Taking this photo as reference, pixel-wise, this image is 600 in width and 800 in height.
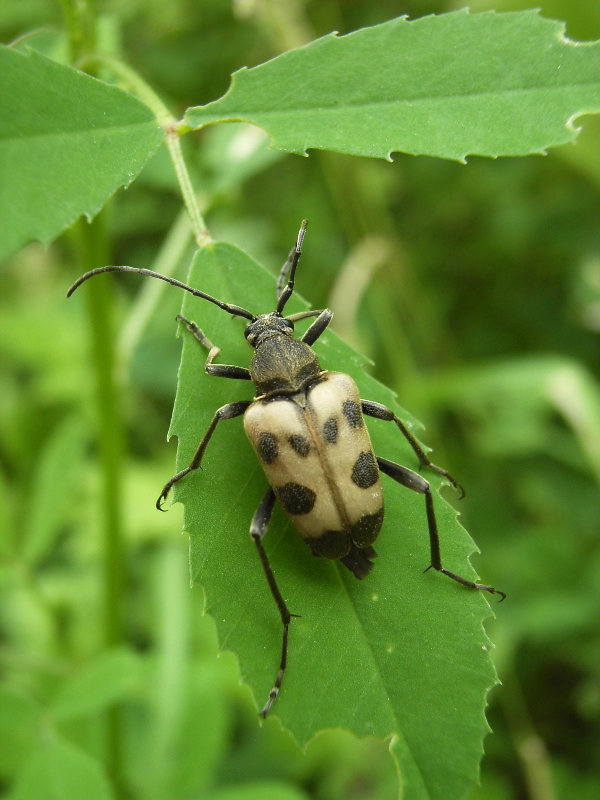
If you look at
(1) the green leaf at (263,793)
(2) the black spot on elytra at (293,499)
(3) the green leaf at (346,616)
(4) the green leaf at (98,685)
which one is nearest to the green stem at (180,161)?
(3) the green leaf at (346,616)

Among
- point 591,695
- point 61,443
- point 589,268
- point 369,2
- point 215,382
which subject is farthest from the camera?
point 369,2

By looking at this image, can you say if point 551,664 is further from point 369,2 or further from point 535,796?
point 369,2

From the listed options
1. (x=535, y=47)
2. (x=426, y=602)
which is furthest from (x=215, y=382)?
(x=535, y=47)

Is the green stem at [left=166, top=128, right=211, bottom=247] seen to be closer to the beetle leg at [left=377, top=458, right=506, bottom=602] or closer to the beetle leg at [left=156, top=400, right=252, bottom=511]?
the beetle leg at [left=156, top=400, right=252, bottom=511]

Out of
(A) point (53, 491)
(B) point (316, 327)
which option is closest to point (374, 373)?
(A) point (53, 491)

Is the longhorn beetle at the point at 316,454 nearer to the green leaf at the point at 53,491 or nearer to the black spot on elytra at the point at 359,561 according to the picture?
the black spot on elytra at the point at 359,561

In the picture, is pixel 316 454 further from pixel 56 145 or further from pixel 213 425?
pixel 56 145

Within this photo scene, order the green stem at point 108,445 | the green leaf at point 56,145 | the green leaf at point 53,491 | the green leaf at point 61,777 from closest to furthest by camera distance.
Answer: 1. the green leaf at point 56,145
2. the green leaf at point 61,777
3. the green stem at point 108,445
4. the green leaf at point 53,491

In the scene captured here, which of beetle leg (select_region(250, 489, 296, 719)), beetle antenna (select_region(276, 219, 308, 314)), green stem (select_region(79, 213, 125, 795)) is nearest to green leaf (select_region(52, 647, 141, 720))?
green stem (select_region(79, 213, 125, 795))
